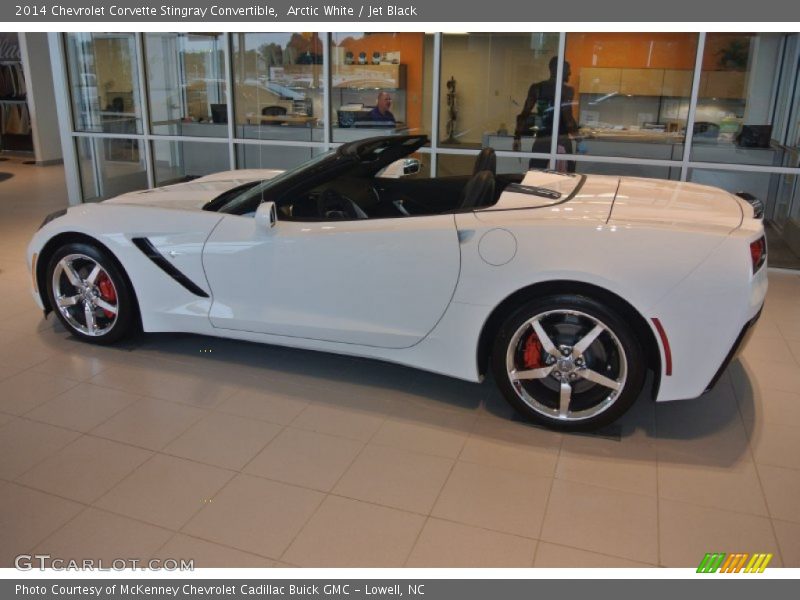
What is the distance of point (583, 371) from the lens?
2.87 m

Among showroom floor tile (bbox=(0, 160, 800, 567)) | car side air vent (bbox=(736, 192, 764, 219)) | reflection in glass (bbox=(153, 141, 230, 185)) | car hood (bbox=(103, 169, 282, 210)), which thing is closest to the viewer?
showroom floor tile (bbox=(0, 160, 800, 567))

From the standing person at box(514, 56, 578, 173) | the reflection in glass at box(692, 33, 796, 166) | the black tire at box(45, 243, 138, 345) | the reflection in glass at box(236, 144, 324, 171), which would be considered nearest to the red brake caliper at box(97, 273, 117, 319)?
the black tire at box(45, 243, 138, 345)

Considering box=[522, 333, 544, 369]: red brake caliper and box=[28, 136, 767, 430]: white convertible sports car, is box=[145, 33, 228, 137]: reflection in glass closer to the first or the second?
box=[28, 136, 767, 430]: white convertible sports car

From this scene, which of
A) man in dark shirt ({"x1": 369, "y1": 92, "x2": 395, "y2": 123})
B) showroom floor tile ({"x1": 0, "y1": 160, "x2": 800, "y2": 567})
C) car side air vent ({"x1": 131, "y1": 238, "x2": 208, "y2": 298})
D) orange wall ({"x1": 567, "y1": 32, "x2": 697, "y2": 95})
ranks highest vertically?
orange wall ({"x1": 567, "y1": 32, "x2": 697, "y2": 95})

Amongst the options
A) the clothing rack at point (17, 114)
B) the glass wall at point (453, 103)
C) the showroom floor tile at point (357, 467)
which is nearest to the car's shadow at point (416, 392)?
the showroom floor tile at point (357, 467)

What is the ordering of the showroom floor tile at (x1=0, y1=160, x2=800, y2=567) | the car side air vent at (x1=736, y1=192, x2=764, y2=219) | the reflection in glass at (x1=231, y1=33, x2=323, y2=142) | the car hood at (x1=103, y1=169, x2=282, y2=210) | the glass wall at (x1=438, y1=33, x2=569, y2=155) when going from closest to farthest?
the showroom floor tile at (x1=0, y1=160, x2=800, y2=567), the car side air vent at (x1=736, y1=192, x2=764, y2=219), the car hood at (x1=103, y1=169, x2=282, y2=210), the glass wall at (x1=438, y1=33, x2=569, y2=155), the reflection in glass at (x1=231, y1=33, x2=323, y2=142)

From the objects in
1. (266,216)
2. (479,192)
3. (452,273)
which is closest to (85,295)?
(266,216)

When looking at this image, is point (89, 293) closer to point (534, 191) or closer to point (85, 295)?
point (85, 295)

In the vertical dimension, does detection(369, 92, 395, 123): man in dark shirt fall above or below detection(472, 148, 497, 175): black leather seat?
above

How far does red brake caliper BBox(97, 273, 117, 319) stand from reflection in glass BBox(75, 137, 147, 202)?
459cm

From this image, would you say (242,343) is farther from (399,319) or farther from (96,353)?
(399,319)

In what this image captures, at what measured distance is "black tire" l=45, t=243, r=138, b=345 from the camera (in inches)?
145

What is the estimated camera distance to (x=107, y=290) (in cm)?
378
